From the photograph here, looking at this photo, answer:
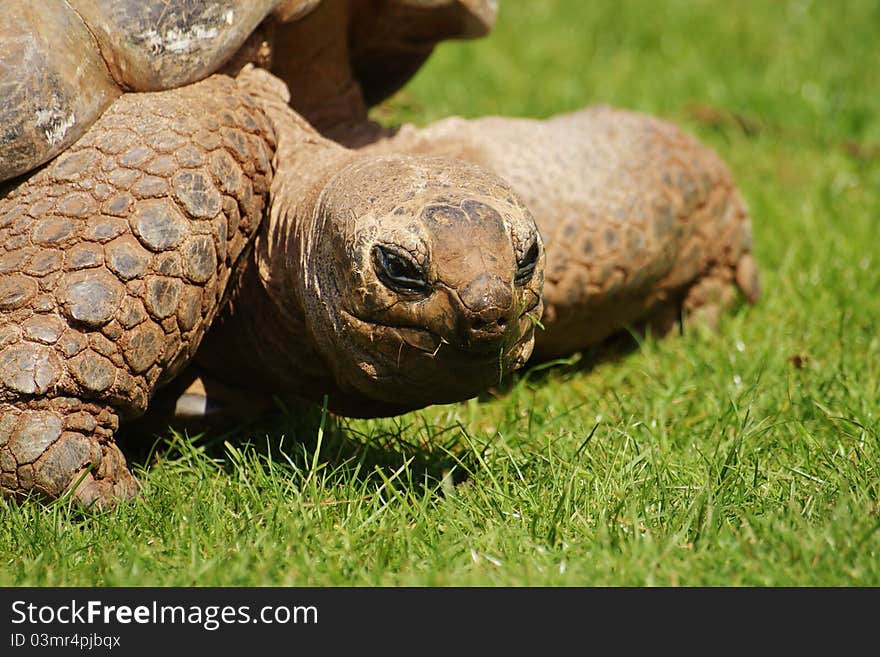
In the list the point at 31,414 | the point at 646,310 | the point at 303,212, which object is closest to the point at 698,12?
the point at 646,310

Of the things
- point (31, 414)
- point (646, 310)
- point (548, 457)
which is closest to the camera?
point (31, 414)

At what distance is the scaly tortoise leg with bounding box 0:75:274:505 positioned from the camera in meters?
2.55

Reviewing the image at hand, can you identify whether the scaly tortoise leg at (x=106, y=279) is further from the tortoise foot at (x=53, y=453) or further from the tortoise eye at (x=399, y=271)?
the tortoise eye at (x=399, y=271)

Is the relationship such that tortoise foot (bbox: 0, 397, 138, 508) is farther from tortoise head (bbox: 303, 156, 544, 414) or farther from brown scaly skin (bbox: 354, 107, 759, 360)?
brown scaly skin (bbox: 354, 107, 759, 360)

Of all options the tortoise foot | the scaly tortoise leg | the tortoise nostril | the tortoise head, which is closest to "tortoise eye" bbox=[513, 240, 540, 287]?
the tortoise head

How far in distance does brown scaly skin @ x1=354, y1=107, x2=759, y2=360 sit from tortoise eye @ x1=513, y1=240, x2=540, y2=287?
2.58ft

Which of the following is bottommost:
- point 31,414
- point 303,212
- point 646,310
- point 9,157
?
point 646,310

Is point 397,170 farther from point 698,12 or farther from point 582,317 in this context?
point 698,12

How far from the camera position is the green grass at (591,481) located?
230 cm

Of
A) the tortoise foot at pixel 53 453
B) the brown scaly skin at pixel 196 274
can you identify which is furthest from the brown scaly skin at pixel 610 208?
the tortoise foot at pixel 53 453

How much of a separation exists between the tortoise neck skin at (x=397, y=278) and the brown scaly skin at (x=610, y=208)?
68 centimetres
